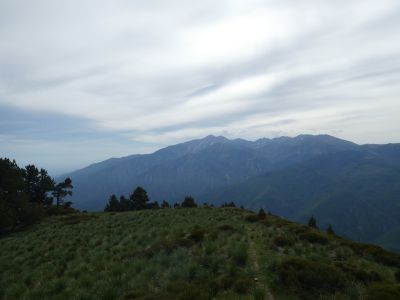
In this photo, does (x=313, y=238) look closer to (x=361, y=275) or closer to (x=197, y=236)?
(x=197, y=236)

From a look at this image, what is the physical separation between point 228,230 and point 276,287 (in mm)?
13088

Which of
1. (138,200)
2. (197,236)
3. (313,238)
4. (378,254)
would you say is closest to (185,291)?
(197,236)

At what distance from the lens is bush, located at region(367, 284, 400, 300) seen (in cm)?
914

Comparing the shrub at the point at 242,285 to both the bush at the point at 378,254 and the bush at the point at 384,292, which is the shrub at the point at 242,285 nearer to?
the bush at the point at 384,292

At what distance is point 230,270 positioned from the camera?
11984 mm

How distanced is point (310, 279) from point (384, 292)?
2.17 meters

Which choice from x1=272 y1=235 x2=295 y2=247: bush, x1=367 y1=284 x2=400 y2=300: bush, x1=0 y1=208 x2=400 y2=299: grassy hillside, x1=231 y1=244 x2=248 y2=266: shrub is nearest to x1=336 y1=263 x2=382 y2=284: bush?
x1=0 y1=208 x2=400 y2=299: grassy hillside

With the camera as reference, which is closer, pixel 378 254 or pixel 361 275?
pixel 361 275

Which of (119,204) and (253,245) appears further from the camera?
(119,204)

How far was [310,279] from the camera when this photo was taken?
10750mm

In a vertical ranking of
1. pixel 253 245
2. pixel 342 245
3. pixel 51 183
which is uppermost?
pixel 51 183

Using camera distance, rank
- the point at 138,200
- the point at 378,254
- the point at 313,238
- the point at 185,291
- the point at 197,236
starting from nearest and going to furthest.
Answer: the point at 185,291
the point at 378,254
the point at 197,236
the point at 313,238
the point at 138,200

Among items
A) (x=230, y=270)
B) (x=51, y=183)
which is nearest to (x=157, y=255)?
(x=230, y=270)

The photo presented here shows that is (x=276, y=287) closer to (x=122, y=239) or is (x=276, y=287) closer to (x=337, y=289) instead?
(x=337, y=289)
